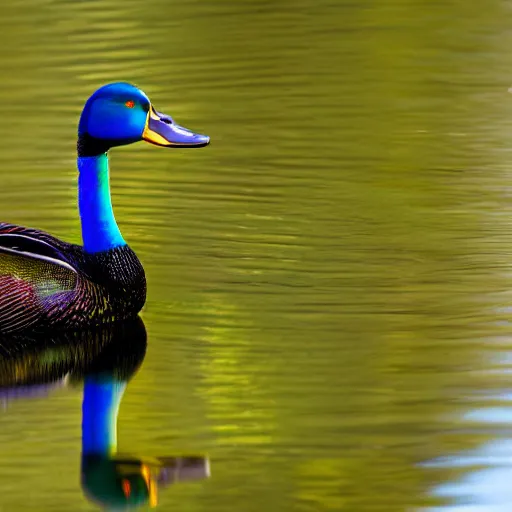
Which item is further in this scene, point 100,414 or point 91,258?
point 91,258

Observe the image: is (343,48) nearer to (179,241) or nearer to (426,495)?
(179,241)

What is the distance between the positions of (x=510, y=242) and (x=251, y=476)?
3581mm

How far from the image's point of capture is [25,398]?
7.88 m

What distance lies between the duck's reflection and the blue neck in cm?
41

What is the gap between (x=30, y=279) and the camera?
8617 mm

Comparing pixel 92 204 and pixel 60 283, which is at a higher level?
pixel 92 204

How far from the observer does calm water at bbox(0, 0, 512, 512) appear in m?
7.00

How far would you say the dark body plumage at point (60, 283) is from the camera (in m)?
8.58

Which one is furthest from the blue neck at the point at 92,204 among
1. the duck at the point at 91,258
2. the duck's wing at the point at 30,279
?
the duck's wing at the point at 30,279

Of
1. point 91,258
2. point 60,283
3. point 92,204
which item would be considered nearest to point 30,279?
point 60,283

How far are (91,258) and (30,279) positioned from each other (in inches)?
14.4

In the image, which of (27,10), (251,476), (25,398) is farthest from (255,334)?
(27,10)

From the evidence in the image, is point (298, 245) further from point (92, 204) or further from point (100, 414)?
point (100, 414)

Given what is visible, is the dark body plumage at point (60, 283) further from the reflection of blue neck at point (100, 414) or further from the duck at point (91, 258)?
the reflection of blue neck at point (100, 414)
